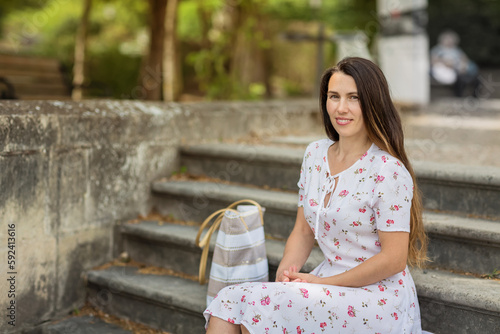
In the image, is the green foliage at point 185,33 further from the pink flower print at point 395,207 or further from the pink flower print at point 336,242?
the pink flower print at point 395,207

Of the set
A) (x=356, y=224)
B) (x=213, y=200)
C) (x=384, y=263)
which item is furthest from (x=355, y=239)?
(x=213, y=200)

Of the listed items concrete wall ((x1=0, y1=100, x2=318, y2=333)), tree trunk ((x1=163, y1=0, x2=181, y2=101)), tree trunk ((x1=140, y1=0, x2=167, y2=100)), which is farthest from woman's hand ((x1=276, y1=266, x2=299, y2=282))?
tree trunk ((x1=163, y1=0, x2=181, y2=101))

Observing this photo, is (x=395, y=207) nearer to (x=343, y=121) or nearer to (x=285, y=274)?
(x=343, y=121)

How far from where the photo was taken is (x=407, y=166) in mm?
2467

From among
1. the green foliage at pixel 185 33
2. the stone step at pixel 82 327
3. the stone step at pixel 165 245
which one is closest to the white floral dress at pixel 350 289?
the stone step at pixel 165 245

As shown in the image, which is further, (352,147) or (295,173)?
→ (295,173)

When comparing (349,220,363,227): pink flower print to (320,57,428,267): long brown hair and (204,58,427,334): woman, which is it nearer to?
(204,58,427,334): woman

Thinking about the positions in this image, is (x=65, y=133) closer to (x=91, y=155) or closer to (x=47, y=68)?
(x=91, y=155)

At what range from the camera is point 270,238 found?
3.62m

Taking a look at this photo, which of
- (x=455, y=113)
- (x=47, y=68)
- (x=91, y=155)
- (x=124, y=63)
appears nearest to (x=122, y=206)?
(x=91, y=155)

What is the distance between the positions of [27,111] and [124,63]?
13.1m

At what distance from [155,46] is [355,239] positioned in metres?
6.31

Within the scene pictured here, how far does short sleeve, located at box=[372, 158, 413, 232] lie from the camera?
91.1 inches

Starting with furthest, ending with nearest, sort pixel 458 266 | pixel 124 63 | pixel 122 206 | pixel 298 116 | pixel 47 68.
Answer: pixel 124 63 < pixel 47 68 < pixel 298 116 < pixel 122 206 < pixel 458 266
